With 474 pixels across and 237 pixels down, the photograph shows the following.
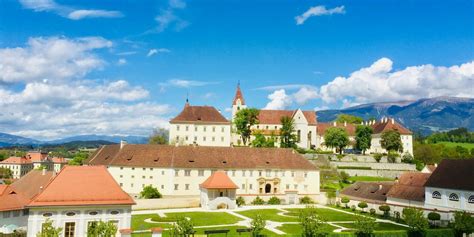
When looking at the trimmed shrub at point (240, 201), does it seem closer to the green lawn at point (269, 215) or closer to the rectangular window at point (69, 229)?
the green lawn at point (269, 215)

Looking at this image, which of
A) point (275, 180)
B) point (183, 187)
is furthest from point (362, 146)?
point (183, 187)

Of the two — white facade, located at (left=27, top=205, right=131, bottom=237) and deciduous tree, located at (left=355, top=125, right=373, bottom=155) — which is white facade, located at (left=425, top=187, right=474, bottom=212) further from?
deciduous tree, located at (left=355, top=125, right=373, bottom=155)

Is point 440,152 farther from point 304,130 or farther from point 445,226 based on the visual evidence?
point 445,226

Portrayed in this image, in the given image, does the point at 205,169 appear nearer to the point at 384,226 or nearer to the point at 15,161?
the point at 384,226

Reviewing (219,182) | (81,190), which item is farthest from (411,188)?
(81,190)

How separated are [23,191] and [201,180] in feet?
93.0

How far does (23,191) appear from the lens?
4162 centimetres

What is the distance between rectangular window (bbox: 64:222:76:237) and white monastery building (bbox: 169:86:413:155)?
4074 cm

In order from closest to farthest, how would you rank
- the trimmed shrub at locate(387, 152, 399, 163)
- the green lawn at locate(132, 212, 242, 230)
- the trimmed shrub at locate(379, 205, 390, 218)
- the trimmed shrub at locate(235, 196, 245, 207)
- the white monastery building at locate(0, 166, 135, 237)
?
the white monastery building at locate(0, 166, 135, 237), the green lawn at locate(132, 212, 242, 230), the trimmed shrub at locate(379, 205, 390, 218), the trimmed shrub at locate(235, 196, 245, 207), the trimmed shrub at locate(387, 152, 399, 163)

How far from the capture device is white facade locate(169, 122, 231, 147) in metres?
Result: 92.9

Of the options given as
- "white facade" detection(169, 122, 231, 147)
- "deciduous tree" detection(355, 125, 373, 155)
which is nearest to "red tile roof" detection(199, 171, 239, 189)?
"white facade" detection(169, 122, 231, 147)

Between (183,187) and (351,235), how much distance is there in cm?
3209

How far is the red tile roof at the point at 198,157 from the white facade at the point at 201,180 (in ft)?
2.51

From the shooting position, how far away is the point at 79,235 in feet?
119
